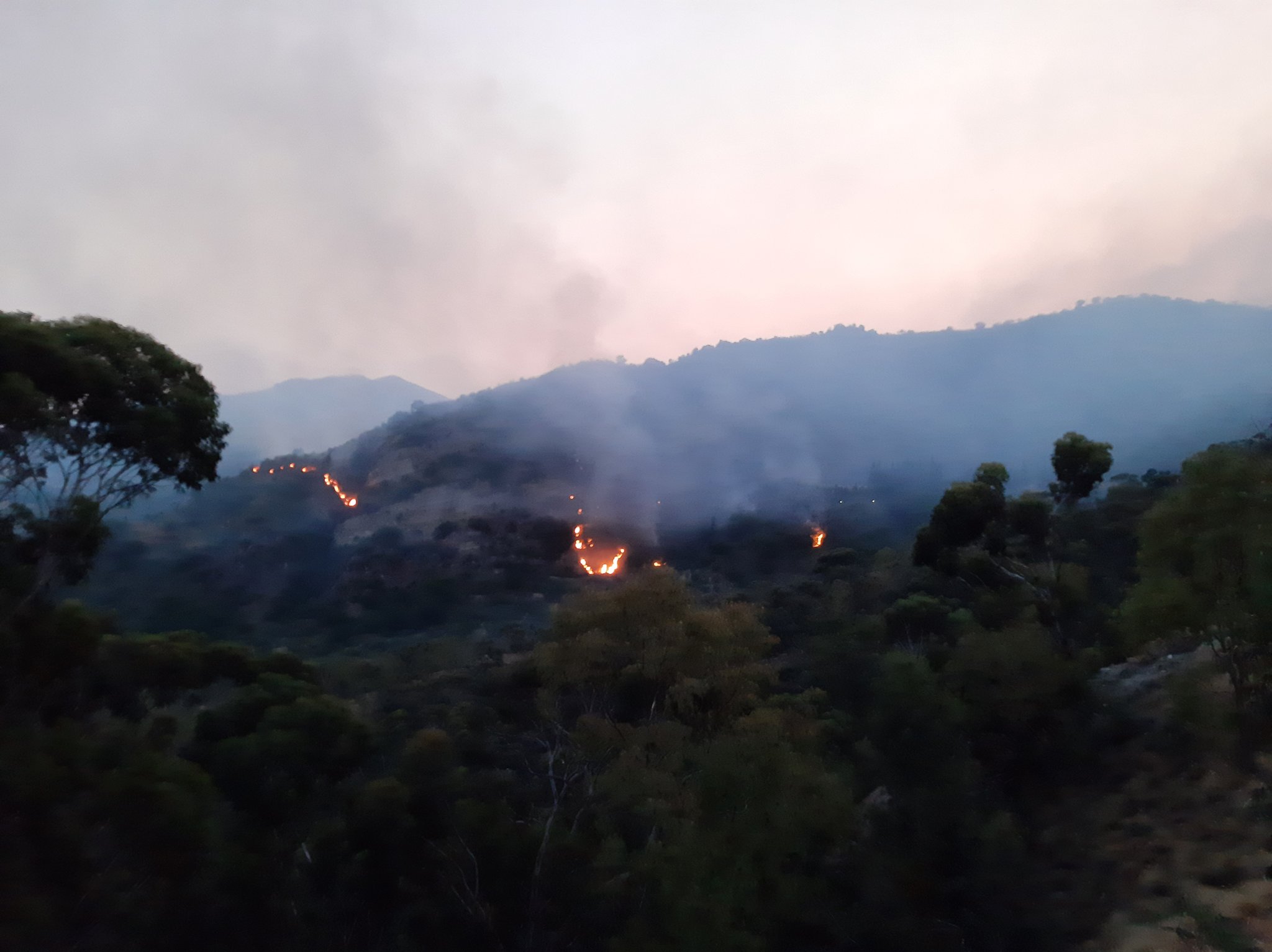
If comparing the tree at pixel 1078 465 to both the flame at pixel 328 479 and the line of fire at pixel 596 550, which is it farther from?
the flame at pixel 328 479

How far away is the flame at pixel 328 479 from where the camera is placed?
130500 millimetres

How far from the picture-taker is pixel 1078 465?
26.9 metres

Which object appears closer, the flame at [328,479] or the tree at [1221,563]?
the tree at [1221,563]

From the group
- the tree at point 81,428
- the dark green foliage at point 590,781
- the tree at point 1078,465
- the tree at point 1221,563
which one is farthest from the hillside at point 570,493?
the tree at point 1221,563

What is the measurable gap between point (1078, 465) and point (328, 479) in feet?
424

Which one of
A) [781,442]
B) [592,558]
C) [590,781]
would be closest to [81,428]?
[590,781]

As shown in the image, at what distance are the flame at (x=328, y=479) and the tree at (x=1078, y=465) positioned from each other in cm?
11744

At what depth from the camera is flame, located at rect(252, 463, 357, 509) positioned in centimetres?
13050

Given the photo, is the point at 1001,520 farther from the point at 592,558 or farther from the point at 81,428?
the point at 592,558

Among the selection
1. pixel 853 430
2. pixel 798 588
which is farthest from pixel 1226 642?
pixel 853 430

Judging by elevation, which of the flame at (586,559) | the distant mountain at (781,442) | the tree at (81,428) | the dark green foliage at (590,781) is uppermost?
the distant mountain at (781,442)

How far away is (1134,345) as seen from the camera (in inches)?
7835

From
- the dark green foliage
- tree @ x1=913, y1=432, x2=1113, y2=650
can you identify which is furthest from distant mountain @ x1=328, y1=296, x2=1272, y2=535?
the dark green foliage

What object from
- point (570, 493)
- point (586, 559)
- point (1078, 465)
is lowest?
point (586, 559)
